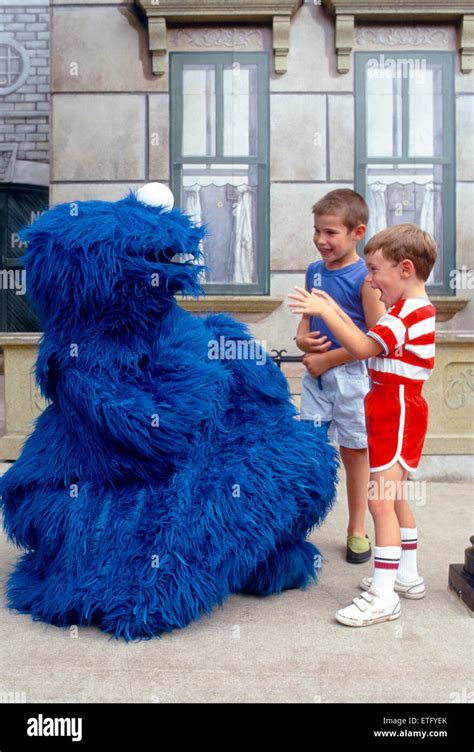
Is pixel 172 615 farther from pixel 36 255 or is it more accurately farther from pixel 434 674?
pixel 36 255

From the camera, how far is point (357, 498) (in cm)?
344

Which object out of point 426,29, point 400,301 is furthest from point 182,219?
point 426,29

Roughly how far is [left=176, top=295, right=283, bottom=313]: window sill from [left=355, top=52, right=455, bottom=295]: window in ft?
3.13

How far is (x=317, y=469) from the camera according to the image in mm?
2838

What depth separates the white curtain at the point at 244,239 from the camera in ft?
19.8

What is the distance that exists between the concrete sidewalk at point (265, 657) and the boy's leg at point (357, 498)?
36cm

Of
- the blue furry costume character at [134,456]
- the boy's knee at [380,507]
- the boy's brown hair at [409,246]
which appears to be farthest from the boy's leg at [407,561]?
the boy's brown hair at [409,246]

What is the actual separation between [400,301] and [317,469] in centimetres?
67

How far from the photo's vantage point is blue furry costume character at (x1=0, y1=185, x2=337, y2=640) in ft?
8.38

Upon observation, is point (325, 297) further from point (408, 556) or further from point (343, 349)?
point (408, 556)

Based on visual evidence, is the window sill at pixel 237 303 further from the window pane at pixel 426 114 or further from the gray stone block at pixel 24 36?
the gray stone block at pixel 24 36

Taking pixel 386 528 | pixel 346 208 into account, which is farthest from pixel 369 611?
pixel 346 208

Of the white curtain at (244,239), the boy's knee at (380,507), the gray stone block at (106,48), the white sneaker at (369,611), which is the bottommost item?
the white sneaker at (369,611)

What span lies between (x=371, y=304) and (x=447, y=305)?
286 centimetres
